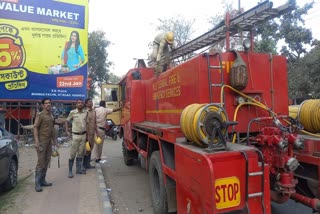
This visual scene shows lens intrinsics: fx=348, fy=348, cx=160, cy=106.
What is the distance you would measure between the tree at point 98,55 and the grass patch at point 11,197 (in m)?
29.2

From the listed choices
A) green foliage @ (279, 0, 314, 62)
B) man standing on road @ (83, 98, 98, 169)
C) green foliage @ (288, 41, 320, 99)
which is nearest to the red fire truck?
man standing on road @ (83, 98, 98, 169)

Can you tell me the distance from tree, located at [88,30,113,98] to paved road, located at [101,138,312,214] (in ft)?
88.6

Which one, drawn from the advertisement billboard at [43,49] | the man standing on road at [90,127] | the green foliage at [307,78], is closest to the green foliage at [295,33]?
the green foliage at [307,78]

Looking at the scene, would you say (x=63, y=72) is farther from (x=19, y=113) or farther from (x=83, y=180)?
(x=83, y=180)

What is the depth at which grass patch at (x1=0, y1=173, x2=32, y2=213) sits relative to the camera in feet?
18.8

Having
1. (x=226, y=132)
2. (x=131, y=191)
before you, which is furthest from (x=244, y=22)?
(x=131, y=191)

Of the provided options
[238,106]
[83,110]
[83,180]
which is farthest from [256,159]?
[83,110]

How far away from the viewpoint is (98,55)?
121ft

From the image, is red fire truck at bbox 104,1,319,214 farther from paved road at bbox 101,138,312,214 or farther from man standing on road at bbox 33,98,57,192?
man standing on road at bbox 33,98,57,192

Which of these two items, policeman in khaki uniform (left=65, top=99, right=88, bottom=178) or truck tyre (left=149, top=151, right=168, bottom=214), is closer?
truck tyre (left=149, top=151, right=168, bottom=214)

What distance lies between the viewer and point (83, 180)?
7738 mm

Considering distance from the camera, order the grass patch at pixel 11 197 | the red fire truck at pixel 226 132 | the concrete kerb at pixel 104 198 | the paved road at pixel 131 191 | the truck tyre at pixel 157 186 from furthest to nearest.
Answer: the paved road at pixel 131 191
the grass patch at pixel 11 197
the concrete kerb at pixel 104 198
the truck tyre at pixel 157 186
the red fire truck at pixel 226 132

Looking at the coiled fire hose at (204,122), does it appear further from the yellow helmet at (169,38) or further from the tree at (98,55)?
the tree at (98,55)

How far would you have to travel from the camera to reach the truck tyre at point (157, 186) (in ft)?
16.8
